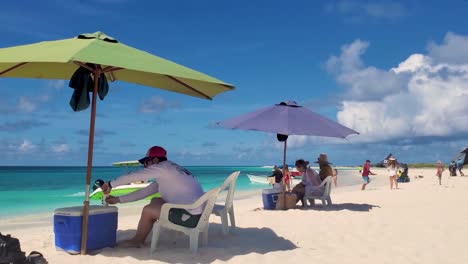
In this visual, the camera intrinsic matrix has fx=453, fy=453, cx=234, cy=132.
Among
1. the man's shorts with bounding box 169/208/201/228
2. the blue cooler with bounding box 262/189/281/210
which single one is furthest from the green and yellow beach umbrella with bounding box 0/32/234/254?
the blue cooler with bounding box 262/189/281/210

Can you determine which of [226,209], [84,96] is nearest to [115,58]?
[84,96]

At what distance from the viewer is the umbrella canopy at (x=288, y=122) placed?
743 cm

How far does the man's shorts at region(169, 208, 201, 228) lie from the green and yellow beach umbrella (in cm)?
82

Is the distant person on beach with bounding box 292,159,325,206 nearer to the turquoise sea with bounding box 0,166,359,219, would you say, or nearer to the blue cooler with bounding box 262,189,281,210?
the blue cooler with bounding box 262,189,281,210

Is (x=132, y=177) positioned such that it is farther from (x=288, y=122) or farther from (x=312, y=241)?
(x=288, y=122)

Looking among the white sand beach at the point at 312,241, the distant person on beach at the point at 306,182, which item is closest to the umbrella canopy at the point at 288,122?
the distant person on beach at the point at 306,182

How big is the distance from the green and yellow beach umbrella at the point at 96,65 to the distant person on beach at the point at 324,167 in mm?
4407

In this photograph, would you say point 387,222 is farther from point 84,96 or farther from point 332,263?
point 84,96

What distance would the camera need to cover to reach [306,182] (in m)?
8.88

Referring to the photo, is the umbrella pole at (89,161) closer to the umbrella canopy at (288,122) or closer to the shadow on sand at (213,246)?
the shadow on sand at (213,246)

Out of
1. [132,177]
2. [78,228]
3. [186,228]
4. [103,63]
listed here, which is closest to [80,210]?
[78,228]

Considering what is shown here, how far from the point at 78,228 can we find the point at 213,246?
56.6 inches

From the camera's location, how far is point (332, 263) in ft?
14.2

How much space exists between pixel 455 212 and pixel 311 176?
2.73m
